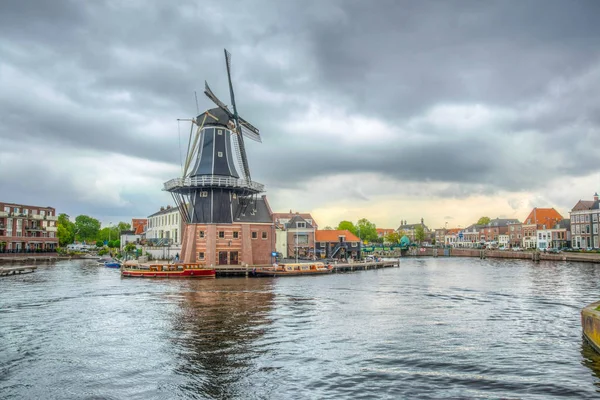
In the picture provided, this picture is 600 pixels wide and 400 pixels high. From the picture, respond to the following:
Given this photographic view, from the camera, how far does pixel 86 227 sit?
172375mm

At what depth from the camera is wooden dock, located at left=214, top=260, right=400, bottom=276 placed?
60.2m

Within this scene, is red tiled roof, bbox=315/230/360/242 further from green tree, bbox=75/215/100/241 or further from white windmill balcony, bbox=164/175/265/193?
green tree, bbox=75/215/100/241

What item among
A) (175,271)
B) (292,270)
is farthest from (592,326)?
(175,271)

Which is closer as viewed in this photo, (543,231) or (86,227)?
(543,231)

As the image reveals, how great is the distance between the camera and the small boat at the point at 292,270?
60969 mm

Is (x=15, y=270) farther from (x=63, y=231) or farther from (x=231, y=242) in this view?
(x=63, y=231)

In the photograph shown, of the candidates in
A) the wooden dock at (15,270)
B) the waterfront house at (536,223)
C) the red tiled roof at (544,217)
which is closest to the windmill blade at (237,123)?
the wooden dock at (15,270)

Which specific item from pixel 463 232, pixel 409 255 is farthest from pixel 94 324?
pixel 463 232

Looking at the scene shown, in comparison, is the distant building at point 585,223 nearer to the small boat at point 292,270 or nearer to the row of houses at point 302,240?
the row of houses at point 302,240

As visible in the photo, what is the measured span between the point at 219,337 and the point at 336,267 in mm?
50540

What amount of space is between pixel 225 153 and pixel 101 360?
46387 millimetres

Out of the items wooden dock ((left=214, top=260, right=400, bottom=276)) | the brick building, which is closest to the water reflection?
wooden dock ((left=214, top=260, right=400, bottom=276))

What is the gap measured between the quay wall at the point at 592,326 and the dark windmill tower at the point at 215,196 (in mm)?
46477

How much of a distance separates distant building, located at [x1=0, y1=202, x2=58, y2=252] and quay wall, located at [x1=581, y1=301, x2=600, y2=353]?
10656 centimetres
